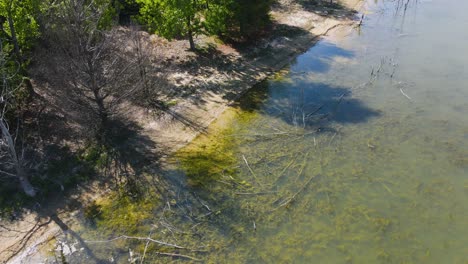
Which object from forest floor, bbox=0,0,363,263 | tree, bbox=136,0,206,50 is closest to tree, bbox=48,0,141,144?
forest floor, bbox=0,0,363,263

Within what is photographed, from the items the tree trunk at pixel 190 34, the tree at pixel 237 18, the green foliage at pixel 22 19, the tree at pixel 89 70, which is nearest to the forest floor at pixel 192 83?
the tree trunk at pixel 190 34

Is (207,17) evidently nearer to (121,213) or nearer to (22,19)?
(22,19)

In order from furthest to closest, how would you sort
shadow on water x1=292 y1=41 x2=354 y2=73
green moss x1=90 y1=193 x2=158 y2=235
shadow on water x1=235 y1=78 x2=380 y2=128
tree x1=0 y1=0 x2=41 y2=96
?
shadow on water x1=292 y1=41 x2=354 y2=73 < shadow on water x1=235 y1=78 x2=380 y2=128 < tree x1=0 y1=0 x2=41 y2=96 < green moss x1=90 y1=193 x2=158 y2=235

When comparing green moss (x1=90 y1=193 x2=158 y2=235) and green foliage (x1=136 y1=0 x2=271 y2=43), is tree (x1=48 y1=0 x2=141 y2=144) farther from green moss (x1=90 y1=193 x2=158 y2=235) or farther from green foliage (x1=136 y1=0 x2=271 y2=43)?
green foliage (x1=136 y1=0 x2=271 y2=43)

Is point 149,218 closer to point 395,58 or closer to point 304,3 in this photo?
point 395,58

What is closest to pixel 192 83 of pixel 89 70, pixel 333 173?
pixel 89 70

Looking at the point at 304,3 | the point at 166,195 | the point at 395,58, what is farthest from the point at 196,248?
the point at 304,3

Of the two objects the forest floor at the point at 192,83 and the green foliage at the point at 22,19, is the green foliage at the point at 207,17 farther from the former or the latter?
the green foliage at the point at 22,19
